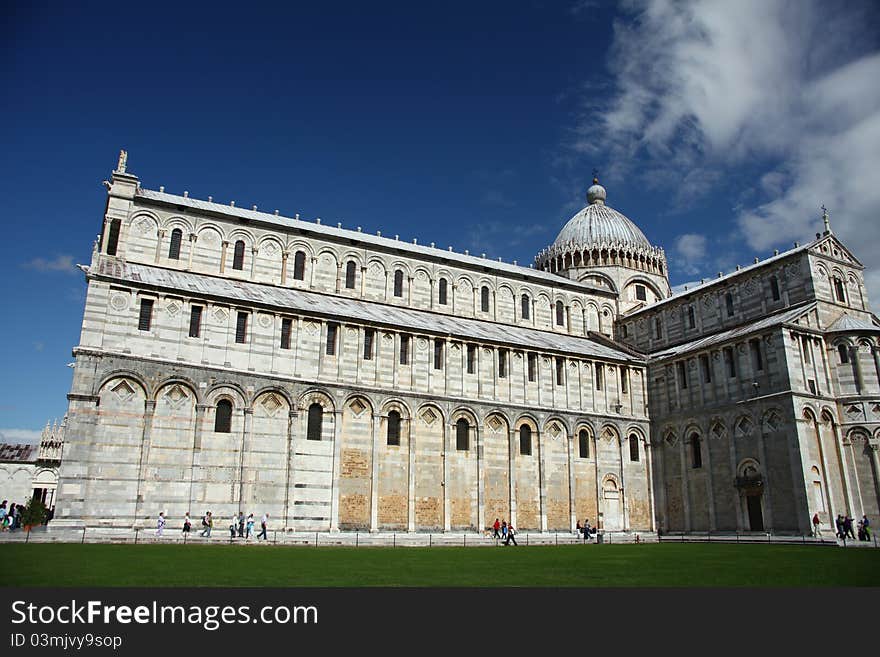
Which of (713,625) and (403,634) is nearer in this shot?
(403,634)

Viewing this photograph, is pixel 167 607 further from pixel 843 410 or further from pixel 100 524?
pixel 843 410

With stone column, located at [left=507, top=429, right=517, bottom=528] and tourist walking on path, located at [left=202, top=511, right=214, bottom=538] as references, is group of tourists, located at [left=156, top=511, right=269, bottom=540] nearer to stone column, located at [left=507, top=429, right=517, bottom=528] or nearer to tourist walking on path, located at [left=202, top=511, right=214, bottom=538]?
tourist walking on path, located at [left=202, top=511, right=214, bottom=538]

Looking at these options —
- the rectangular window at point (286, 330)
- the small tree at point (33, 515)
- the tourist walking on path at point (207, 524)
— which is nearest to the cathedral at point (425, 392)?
the rectangular window at point (286, 330)

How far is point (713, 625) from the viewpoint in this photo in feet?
27.3

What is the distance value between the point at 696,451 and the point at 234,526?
28168 mm

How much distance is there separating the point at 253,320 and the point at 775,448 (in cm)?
2879

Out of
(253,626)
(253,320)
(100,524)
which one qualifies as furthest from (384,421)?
(253,626)

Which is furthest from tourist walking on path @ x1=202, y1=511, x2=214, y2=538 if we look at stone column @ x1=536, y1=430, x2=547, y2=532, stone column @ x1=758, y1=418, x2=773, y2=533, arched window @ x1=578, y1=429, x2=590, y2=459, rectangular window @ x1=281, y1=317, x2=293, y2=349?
stone column @ x1=758, y1=418, x2=773, y2=533

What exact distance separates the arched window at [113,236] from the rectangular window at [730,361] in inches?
1402

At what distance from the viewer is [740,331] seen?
4156 centimetres

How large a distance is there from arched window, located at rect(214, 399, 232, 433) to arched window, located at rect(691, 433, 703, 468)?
91.7 ft

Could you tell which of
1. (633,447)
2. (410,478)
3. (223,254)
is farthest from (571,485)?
(223,254)

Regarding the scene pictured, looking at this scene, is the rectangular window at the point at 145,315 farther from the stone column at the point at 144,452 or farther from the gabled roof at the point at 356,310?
the stone column at the point at 144,452

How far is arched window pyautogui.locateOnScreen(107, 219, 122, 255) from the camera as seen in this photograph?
35.8 meters
